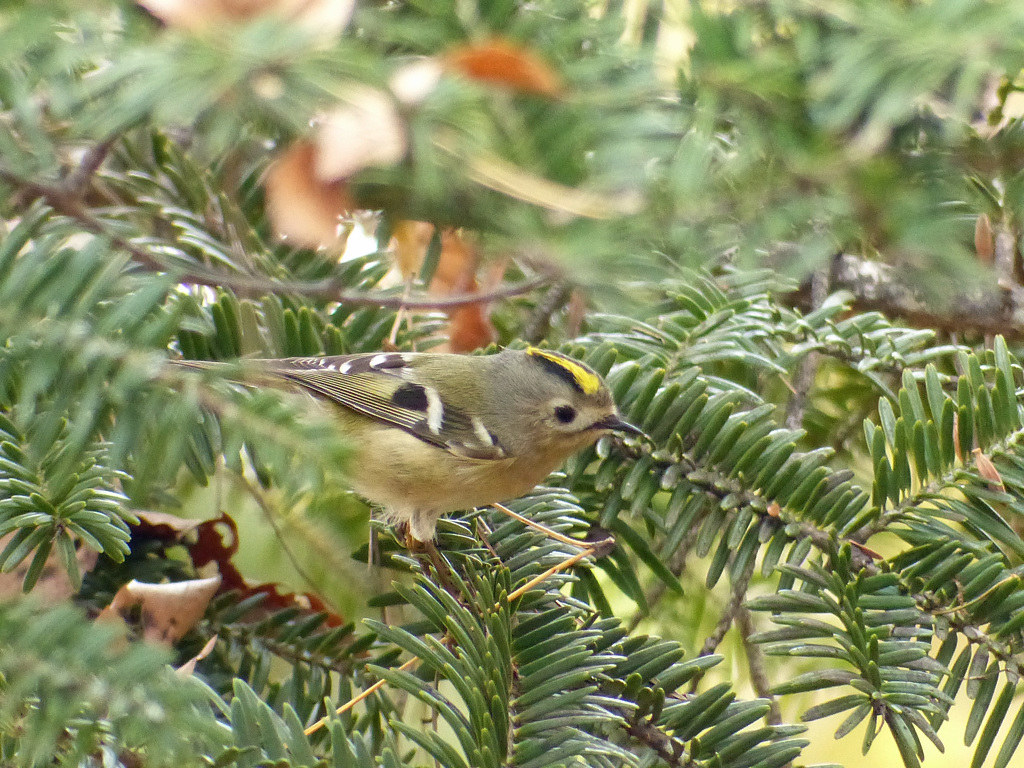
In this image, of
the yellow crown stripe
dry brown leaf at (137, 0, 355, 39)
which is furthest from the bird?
→ dry brown leaf at (137, 0, 355, 39)

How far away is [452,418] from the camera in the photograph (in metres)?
1.41

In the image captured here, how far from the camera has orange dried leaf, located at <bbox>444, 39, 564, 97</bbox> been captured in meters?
0.67

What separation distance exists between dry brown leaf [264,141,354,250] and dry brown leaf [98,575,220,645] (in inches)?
16.8

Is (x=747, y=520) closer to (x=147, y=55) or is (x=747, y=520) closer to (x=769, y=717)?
(x=769, y=717)

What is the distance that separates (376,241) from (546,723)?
72cm

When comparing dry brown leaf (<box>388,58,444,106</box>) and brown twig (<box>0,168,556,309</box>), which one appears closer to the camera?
dry brown leaf (<box>388,58,444,106</box>)

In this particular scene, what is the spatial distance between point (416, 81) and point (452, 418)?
801 mm

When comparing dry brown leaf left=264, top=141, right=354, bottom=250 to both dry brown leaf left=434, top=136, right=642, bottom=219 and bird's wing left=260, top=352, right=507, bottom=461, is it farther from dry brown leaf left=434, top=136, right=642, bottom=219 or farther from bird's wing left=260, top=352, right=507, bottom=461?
dry brown leaf left=434, top=136, right=642, bottom=219

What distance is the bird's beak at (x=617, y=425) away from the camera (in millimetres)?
873

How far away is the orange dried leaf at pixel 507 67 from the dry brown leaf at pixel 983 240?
25.3 inches

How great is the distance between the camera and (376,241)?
117cm

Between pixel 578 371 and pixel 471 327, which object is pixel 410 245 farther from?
pixel 578 371

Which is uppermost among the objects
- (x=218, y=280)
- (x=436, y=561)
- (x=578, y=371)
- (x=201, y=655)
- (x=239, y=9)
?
(x=239, y=9)

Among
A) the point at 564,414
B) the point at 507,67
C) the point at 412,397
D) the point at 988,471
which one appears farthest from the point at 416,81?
the point at 412,397
